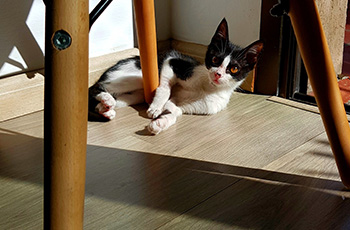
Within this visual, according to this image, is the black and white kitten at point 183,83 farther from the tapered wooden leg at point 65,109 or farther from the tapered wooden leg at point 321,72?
the tapered wooden leg at point 65,109

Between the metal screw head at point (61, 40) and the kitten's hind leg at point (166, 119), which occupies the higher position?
the metal screw head at point (61, 40)

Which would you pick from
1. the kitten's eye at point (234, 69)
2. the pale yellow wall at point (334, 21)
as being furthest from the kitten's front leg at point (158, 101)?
the pale yellow wall at point (334, 21)

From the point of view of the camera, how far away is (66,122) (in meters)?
0.57

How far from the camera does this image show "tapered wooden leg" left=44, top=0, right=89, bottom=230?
0.54 metres

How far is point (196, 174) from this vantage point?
3.71 ft

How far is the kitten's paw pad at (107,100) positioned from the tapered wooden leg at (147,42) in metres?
0.13

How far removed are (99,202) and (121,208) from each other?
0.06m

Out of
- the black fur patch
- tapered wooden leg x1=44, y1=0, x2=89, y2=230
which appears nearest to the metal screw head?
tapered wooden leg x1=44, y1=0, x2=89, y2=230

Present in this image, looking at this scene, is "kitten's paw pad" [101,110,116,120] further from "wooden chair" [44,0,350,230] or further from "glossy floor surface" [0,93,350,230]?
"wooden chair" [44,0,350,230]

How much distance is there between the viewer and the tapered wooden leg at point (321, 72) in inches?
31.8

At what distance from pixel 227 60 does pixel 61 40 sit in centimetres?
100

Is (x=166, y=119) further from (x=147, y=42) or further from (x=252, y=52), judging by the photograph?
(x=252, y=52)

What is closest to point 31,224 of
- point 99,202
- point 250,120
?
point 99,202

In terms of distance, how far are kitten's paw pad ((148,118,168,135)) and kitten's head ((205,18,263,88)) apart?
246 mm
